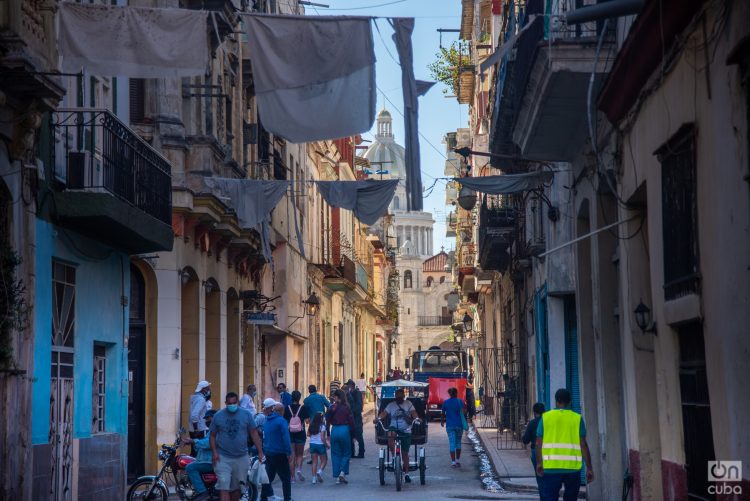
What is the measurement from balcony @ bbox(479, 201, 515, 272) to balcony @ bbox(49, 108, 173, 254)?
1186 cm

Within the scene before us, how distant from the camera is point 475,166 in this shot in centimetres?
4528

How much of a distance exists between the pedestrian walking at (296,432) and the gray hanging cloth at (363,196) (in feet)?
15.8

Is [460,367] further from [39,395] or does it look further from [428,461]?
[39,395]

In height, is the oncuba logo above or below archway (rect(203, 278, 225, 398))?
below

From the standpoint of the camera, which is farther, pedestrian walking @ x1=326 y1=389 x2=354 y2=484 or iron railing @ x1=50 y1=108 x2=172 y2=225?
pedestrian walking @ x1=326 y1=389 x2=354 y2=484

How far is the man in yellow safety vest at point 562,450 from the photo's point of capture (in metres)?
12.7

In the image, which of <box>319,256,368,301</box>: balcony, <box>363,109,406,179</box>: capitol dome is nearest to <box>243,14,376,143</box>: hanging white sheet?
<box>319,256,368,301</box>: balcony

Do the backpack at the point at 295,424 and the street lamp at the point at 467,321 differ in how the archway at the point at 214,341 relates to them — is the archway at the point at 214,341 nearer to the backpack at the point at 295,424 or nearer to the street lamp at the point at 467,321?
the backpack at the point at 295,424

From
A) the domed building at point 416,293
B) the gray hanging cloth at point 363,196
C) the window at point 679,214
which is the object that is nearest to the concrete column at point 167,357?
the gray hanging cloth at point 363,196

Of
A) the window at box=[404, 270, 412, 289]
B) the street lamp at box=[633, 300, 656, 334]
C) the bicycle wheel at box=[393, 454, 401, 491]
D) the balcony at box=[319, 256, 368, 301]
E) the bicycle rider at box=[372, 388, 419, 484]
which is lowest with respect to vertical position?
the bicycle wheel at box=[393, 454, 401, 491]

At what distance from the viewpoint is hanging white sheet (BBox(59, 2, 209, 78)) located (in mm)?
13664

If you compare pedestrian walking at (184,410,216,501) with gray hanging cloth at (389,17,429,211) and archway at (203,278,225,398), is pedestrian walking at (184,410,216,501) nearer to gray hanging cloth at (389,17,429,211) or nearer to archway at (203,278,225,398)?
gray hanging cloth at (389,17,429,211)

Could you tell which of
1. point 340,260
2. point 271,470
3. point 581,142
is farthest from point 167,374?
point 340,260

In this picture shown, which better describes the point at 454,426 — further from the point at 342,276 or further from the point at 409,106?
the point at 342,276
